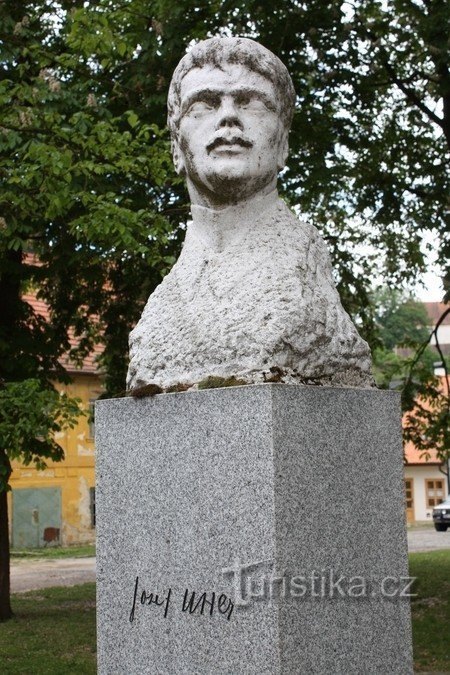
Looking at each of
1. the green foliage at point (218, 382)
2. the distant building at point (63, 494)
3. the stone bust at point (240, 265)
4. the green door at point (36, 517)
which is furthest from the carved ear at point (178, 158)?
the green door at point (36, 517)

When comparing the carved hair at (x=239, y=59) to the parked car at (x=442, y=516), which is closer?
the carved hair at (x=239, y=59)

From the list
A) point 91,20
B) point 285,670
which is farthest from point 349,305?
point 285,670

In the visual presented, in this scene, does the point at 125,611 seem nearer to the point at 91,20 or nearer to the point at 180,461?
the point at 180,461

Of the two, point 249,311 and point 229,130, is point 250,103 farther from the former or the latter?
point 249,311

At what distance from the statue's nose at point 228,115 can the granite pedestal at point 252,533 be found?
1.14 metres

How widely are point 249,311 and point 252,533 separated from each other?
881mm

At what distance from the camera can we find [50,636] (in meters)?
9.92

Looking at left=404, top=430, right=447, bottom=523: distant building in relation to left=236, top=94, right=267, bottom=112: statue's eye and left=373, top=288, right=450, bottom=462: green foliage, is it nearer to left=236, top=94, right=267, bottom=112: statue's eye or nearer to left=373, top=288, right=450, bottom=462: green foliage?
left=373, top=288, right=450, bottom=462: green foliage

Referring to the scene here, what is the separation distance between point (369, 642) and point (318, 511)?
2.01 feet

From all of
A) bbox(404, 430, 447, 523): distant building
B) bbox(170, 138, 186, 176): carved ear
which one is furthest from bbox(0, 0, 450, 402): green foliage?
bbox(404, 430, 447, 523): distant building

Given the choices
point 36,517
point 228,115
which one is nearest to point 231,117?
point 228,115

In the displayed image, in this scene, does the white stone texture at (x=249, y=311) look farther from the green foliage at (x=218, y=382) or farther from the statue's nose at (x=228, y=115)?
the statue's nose at (x=228, y=115)

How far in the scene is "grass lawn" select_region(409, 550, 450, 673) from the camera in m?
8.12

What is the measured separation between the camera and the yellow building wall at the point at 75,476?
25969mm
